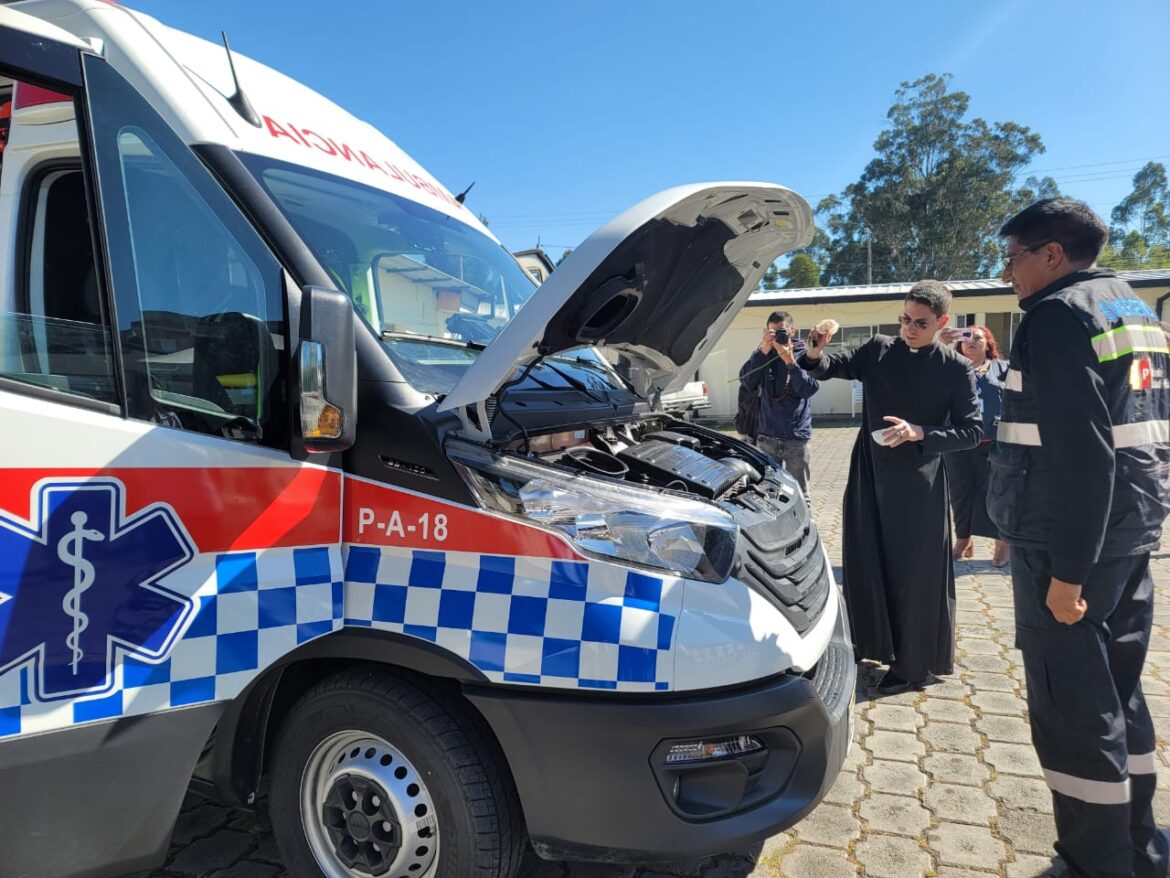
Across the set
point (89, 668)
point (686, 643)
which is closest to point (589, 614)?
point (686, 643)

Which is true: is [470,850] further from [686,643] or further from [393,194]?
[393,194]

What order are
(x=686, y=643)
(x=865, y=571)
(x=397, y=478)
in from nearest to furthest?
1. (x=686, y=643)
2. (x=397, y=478)
3. (x=865, y=571)

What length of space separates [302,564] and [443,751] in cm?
63

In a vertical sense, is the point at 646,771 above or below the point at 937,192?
below

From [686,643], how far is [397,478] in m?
0.88

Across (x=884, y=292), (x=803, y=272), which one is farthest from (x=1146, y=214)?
(x=884, y=292)

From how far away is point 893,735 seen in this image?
3465 millimetres

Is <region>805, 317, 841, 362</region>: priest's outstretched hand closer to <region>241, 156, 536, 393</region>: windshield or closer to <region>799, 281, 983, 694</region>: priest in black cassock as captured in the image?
<region>799, 281, 983, 694</region>: priest in black cassock

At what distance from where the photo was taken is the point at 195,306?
2.12 m

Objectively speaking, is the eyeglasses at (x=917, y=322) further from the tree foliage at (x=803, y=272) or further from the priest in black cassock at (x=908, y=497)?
the tree foliage at (x=803, y=272)

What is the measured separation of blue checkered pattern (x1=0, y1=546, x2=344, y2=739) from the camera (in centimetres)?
195

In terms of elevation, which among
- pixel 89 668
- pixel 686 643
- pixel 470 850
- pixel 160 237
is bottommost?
pixel 470 850

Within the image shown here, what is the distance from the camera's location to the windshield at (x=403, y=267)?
2.22 meters

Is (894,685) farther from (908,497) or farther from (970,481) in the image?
(970,481)
